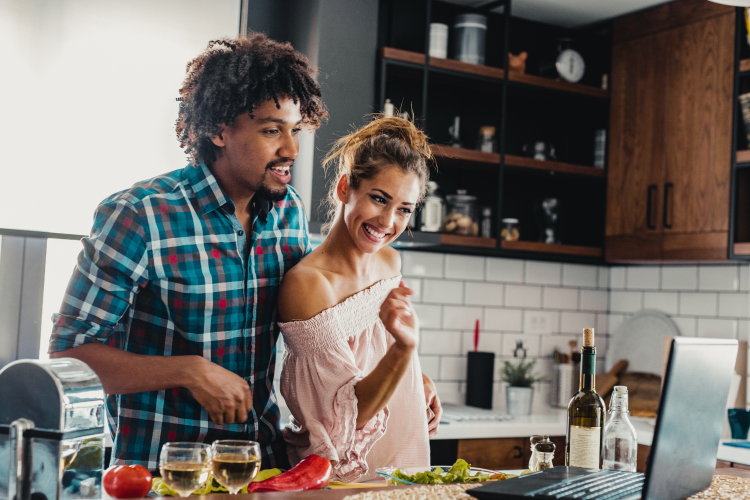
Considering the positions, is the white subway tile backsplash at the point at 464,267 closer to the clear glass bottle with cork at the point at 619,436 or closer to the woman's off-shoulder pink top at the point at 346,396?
the woman's off-shoulder pink top at the point at 346,396

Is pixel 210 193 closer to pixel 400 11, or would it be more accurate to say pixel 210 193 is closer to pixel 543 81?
pixel 400 11

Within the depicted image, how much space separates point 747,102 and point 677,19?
61 cm

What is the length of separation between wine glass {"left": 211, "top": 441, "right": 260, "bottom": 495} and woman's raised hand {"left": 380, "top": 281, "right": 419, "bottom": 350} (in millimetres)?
462

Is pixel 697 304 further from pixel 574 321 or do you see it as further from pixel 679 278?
pixel 574 321

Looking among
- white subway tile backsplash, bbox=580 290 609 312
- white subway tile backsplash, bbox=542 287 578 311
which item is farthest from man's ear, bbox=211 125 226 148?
white subway tile backsplash, bbox=580 290 609 312

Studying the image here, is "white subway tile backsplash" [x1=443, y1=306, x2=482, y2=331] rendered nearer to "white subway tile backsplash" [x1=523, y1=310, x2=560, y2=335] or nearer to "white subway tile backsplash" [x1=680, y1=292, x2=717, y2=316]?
"white subway tile backsplash" [x1=523, y1=310, x2=560, y2=335]

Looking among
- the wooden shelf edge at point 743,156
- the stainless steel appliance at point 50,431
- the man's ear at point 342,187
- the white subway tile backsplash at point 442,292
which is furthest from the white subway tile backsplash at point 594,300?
the stainless steel appliance at point 50,431

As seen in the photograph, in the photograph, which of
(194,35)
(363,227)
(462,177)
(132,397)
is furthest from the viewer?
(462,177)

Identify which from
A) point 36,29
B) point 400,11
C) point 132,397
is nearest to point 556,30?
point 400,11

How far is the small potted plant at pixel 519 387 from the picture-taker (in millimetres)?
3686

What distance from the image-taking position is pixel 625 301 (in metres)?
4.21

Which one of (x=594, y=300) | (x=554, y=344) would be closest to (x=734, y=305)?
(x=594, y=300)

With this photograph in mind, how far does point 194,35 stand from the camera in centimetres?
314

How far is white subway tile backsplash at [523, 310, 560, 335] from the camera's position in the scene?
160 inches
